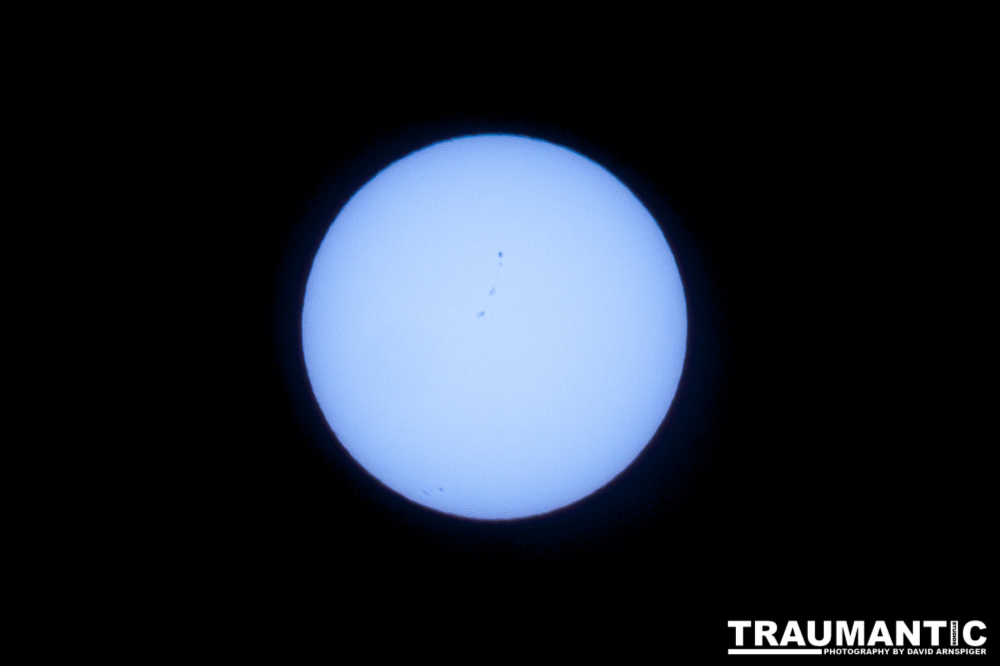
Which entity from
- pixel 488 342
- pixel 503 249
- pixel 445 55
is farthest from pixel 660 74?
pixel 488 342

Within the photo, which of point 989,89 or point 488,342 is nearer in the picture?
point 488,342

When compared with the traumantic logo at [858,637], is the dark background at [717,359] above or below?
above

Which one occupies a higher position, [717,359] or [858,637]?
[717,359]

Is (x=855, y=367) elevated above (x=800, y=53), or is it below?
below

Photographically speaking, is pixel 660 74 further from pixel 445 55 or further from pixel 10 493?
pixel 10 493
